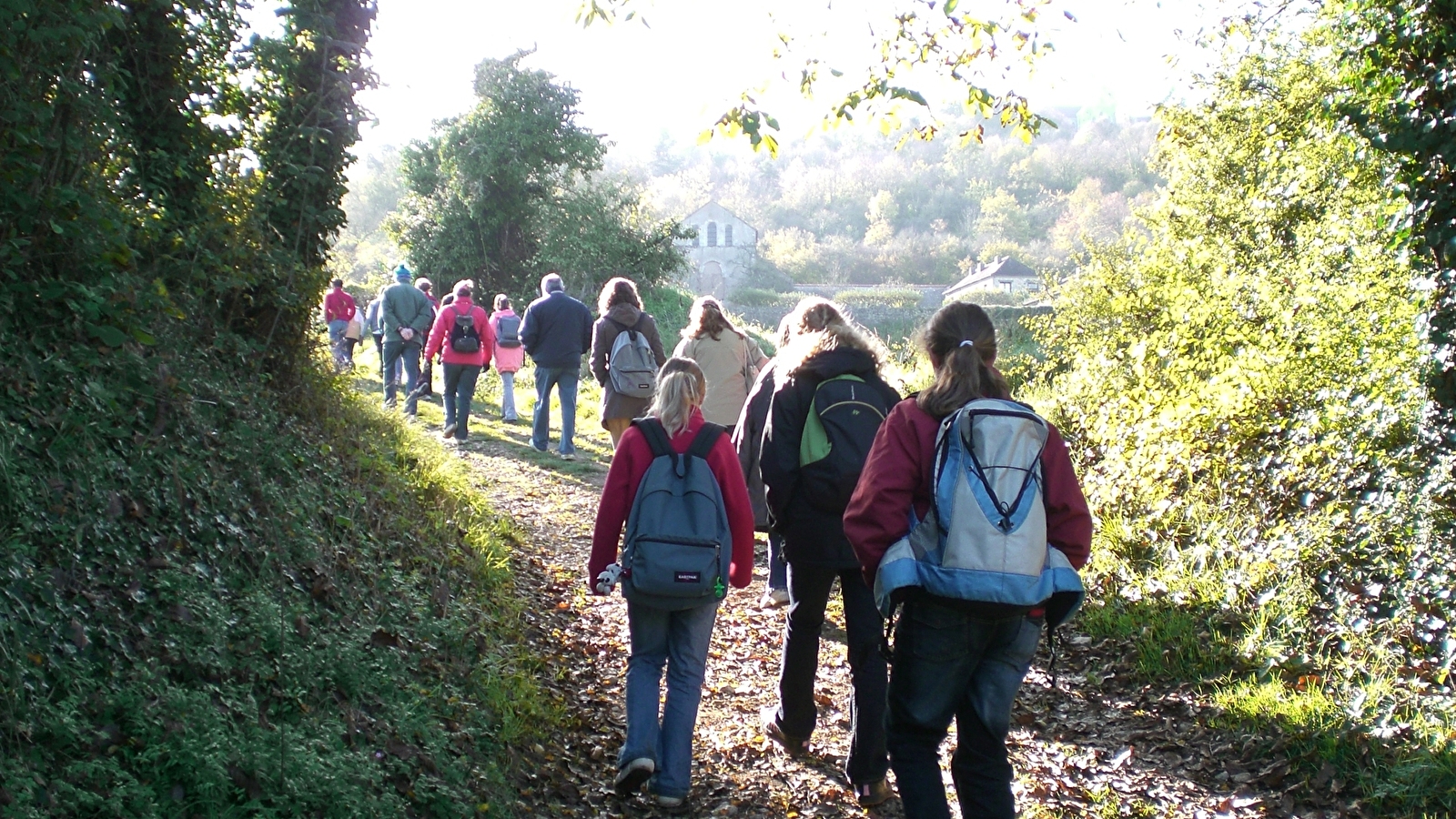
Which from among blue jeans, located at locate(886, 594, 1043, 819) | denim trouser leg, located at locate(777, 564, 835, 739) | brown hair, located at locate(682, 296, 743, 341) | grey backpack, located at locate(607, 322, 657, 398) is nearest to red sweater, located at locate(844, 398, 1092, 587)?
blue jeans, located at locate(886, 594, 1043, 819)

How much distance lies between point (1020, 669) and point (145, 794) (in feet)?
8.31

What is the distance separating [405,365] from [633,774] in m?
10.1

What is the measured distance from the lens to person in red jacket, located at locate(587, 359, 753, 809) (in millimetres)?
4316

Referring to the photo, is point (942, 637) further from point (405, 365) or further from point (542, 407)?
Answer: point (405, 365)

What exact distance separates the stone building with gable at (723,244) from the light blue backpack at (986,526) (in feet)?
252

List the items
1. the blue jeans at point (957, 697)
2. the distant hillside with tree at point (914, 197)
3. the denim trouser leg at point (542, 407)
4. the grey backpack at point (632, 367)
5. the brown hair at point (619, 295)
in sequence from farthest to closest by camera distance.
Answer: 1. the distant hillside with tree at point (914, 197)
2. the denim trouser leg at point (542, 407)
3. the brown hair at point (619, 295)
4. the grey backpack at point (632, 367)
5. the blue jeans at point (957, 697)

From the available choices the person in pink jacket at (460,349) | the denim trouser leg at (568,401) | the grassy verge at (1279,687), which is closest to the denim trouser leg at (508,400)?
the person in pink jacket at (460,349)

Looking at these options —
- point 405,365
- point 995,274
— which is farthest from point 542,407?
point 995,274

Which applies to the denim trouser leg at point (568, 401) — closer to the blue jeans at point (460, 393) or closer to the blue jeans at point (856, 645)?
the blue jeans at point (460, 393)

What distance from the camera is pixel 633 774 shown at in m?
4.26

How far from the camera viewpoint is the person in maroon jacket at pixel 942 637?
11.0 feet

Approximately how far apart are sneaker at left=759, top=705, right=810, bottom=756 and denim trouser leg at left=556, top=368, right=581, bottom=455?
21.6ft

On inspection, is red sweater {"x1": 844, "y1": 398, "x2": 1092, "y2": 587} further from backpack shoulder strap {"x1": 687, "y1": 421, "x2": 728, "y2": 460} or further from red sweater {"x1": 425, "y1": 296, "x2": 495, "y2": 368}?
red sweater {"x1": 425, "y1": 296, "x2": 495, "y2": 368}

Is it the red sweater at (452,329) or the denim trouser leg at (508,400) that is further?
the denim trouser leg at (508,400)
